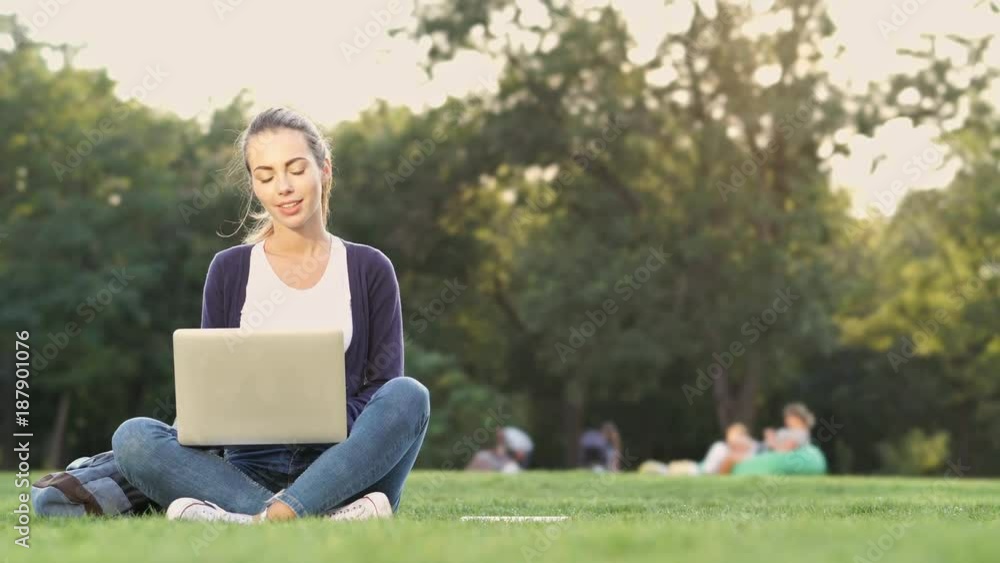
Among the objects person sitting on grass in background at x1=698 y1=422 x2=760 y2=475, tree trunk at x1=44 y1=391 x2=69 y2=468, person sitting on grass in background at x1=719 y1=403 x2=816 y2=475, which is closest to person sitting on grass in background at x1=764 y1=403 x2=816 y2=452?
person sitting on grass in background at x1=719 y1=403 x2=816 y2=475

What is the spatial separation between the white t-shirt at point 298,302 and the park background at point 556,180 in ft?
58.7

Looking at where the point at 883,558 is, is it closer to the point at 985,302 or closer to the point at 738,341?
the point at 738,341

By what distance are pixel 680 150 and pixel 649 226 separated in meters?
1.72

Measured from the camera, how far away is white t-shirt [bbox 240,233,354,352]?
5363mm

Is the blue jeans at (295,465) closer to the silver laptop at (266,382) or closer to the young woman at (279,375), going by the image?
the young woman at (279,375)

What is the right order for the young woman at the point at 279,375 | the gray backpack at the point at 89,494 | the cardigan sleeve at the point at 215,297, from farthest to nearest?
the cardigan sleeve at the point at 215,297
the gray backpack at the point at 89,494
the young woman at the point at 279,375

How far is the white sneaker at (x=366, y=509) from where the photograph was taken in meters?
4.84

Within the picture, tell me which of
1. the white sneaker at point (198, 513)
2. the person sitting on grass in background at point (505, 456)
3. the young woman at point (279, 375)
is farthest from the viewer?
the person sitting on grass in background at point (505, 456)

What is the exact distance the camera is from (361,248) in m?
5.54

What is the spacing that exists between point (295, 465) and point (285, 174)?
1088 mm

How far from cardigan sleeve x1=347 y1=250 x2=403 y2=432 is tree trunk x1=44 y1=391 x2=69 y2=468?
24476 mm

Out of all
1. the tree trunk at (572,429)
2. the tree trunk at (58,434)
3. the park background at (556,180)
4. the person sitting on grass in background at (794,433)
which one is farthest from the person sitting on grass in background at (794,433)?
the tree trunk at (58,434)

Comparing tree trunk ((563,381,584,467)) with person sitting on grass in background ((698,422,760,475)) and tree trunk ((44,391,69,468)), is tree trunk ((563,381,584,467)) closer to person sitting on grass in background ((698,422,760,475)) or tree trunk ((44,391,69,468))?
tree trunk ((44,391,69,468))

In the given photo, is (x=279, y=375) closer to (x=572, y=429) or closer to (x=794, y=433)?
(x=794, y=433)
